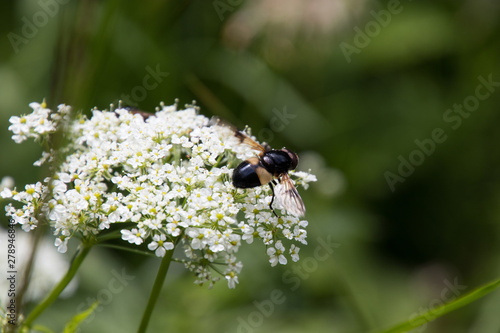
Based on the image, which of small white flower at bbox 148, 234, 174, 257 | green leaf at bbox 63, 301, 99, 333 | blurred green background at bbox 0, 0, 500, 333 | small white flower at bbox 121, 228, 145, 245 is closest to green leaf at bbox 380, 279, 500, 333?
small white flower at bbox 148, 234, 174, 257

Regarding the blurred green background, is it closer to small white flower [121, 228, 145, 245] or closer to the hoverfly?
the hoverfly

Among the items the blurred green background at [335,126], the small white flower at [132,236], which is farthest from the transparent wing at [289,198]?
the blurred green background at [335,126]

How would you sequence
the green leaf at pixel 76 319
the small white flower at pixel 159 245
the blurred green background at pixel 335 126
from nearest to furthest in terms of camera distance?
the small white flower at pixel 159 245 → the green leaf at pixel 76 319 → the blurred green background at pixel 335 126

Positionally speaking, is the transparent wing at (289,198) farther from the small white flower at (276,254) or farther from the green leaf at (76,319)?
the green leaf at (76,319)

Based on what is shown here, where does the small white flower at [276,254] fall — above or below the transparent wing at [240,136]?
below

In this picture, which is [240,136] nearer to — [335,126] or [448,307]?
[448,307]

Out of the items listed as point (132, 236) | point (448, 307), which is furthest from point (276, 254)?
point (448, 307)

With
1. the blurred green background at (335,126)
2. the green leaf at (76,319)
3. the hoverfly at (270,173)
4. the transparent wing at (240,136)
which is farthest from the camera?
the blurred green background at (335,126)
